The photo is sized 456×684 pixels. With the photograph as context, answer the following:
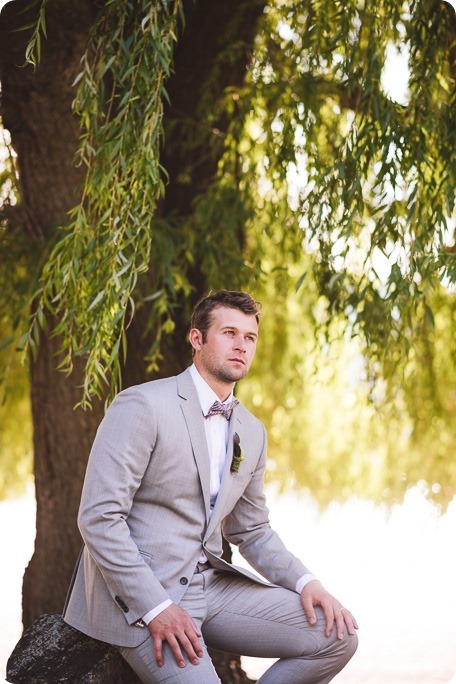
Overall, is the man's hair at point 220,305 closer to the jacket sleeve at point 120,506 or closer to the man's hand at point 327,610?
the jacket sleeve at point 120,506

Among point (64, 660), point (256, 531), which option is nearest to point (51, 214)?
point (256, 531)

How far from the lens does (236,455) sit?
2984 mm

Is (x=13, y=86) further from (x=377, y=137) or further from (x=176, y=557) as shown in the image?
(x=176, y=557)

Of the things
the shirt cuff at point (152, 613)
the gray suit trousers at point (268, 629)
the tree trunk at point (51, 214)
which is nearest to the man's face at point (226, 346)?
the gray suit trousers at point (268, 629)

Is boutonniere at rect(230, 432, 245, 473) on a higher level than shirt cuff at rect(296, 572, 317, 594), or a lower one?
higher

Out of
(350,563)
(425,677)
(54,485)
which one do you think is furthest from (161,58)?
(350,563)

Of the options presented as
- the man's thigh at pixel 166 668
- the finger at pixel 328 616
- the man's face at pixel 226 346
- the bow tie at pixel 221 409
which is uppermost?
the man's face at pixel 226 346

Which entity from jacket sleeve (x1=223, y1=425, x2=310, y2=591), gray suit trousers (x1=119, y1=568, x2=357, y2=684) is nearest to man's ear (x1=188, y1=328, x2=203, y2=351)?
jacket sleeve (x1=223, y1=425, x2=310, y2=591)

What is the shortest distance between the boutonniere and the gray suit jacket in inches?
0.7

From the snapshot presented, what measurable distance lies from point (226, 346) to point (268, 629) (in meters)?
0.94

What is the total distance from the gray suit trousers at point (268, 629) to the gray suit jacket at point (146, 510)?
8 cm

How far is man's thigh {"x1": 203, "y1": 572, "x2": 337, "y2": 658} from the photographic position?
2859mm

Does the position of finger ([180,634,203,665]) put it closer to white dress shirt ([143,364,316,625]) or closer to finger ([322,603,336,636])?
white dress shirt ([143,364,316,625])

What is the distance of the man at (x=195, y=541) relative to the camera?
2600mm
